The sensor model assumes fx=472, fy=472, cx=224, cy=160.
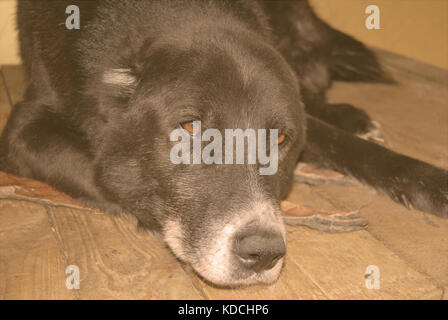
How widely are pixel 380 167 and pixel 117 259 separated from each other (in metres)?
1.24

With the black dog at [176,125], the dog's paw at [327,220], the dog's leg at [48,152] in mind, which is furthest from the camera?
the dog's leg at [48,152]

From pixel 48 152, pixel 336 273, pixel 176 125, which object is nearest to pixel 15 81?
pixel 48 152

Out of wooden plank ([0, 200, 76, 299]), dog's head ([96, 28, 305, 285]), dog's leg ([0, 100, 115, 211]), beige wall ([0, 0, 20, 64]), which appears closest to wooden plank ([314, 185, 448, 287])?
dog's head ([96, 28, 305, 285])

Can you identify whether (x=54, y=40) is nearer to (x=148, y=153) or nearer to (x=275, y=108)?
(x=148, y=153)

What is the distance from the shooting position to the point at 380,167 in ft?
7.06

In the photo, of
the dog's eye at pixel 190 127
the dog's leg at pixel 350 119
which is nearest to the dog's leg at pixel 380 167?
the dog's leg at pixel 350 119

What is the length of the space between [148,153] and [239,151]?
0.35 m

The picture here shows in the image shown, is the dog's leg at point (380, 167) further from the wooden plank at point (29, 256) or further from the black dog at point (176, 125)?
the wooden plank at point (29, 256)

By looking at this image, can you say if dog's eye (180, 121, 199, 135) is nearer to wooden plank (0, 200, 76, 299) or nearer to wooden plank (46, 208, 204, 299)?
wooden plank (46, 208, 204, 299)

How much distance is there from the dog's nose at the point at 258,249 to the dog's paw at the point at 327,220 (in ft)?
1.31

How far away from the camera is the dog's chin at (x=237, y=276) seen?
1482mm

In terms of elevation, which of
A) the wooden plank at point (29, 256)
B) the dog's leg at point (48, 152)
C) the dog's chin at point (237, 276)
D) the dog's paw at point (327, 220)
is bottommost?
the dog's paw at point (327, 220)

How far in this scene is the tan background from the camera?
348cm

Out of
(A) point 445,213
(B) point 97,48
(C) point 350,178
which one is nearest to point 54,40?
(B) point 97,48
